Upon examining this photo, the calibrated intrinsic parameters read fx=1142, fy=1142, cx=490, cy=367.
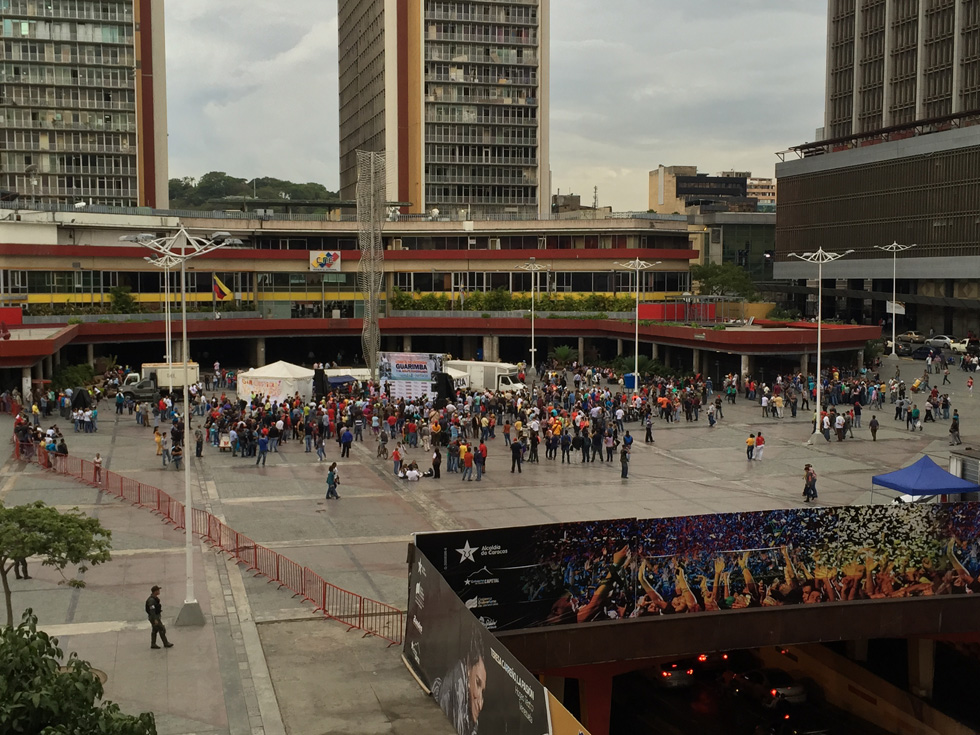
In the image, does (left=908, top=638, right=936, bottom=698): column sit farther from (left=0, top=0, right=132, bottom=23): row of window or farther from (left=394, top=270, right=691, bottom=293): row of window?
(left=0, top=0, right=132, bottom=23): row of window

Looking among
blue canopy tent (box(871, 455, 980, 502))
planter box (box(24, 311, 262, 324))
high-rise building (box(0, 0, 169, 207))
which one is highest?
high-rise building (box(0, 0, 169, 207))

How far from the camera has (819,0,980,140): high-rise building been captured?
99.5 metres

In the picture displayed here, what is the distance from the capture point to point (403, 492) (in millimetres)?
36219

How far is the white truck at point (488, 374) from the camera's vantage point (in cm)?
5928

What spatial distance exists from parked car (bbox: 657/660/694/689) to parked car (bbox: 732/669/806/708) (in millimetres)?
1145

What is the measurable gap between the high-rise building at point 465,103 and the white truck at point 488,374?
49.3m

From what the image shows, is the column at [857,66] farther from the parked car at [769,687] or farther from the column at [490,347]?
the parked car at [769,687]

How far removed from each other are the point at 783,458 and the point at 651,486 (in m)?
7.89

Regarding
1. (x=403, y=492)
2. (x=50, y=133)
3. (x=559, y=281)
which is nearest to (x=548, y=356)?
(x=559, y=281)

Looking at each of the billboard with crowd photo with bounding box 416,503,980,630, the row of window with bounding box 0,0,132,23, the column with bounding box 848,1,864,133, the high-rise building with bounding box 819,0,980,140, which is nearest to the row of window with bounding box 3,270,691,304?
the high-rise building with bounding box 819,0,980,140

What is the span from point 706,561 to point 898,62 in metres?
97.8

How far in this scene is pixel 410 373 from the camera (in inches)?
2216

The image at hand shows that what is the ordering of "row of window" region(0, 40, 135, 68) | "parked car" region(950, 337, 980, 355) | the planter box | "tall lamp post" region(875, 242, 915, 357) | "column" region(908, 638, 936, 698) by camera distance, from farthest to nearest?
"row of window" region(0, 40, 135, 68) < "tall lamp post" region(875, 242, 915, 357) < "parked car" region(950, 337, 980, 355) < the planter box < "column" region(908, 638, 936, 698)

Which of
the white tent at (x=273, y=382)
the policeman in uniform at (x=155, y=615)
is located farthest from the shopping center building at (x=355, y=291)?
the policeman in uniform at (x=155, y=615)
